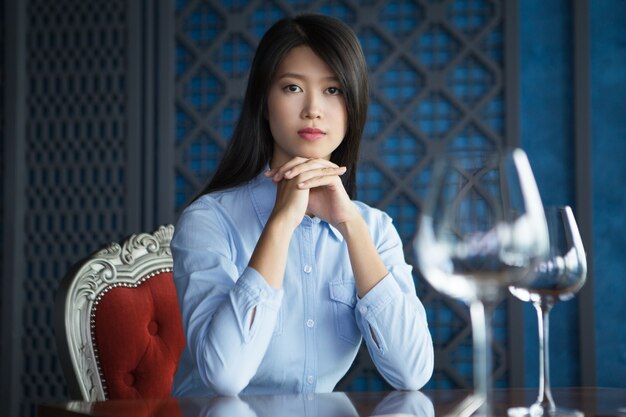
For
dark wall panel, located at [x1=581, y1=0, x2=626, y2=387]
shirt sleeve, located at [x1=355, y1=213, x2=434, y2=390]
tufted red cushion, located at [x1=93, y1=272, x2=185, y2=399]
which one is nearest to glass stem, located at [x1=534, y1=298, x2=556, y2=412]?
shirt sleeve, located at [x1=355, y1=213, x2=434, y2=390]

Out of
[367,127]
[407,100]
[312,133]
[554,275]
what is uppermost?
[407,100]

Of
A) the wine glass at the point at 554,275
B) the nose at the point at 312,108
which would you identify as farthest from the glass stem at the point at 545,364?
the nose at the point at 312,108

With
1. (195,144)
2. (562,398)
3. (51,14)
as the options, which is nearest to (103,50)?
(51,14)

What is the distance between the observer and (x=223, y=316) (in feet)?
3.86

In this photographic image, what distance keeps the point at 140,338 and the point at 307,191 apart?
0.44 metres

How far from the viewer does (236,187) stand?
149 centimetres

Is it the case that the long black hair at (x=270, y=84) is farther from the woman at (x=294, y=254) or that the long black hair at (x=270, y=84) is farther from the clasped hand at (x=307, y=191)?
the clasped hand at (x=307, y=191)

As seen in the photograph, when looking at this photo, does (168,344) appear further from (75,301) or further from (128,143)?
(128,143)

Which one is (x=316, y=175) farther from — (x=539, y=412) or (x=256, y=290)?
Answer: (x=539, y=412)

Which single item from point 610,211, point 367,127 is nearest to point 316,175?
point 367,127

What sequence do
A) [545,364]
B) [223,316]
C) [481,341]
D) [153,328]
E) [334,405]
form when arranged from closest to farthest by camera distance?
[481,341] < [545,364] < [334,405] < [223,316] < [153,328]

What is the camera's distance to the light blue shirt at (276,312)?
46.3 inches

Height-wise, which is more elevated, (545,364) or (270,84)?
(270,84)

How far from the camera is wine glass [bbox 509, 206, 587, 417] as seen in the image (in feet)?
2.69
